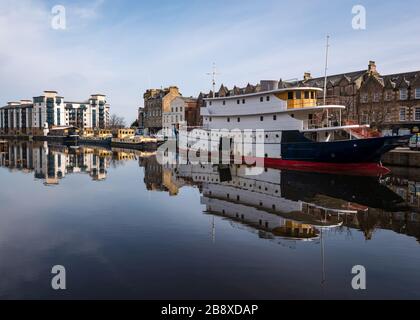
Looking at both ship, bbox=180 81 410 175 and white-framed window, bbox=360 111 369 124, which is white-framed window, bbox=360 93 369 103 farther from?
ship, bbox=180 81 410 175

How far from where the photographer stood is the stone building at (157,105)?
9594 centimetres

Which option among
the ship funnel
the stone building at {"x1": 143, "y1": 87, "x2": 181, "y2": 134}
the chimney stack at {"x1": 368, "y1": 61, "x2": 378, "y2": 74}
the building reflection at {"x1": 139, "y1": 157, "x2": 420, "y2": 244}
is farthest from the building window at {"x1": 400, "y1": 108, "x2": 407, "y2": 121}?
the stone building at {"x1": 143, "y1": 87, "x2": 181, "y2": 134}

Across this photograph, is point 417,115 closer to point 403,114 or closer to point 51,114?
point 403,114

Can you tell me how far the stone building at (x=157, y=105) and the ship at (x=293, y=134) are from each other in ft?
166

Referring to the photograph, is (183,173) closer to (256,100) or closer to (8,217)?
(256,100)

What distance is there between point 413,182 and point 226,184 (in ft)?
47.7

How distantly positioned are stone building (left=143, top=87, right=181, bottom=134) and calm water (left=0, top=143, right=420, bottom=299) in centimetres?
7227

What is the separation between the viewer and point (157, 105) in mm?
98562

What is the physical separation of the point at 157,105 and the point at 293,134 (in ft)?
225

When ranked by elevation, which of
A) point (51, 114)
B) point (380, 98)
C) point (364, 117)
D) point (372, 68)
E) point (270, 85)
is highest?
point (51, 114)

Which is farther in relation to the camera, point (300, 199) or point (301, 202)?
point (300, 199)

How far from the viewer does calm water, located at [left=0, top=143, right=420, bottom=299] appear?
9.34 m

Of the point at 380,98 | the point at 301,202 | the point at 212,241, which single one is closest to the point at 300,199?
the point at 301,202

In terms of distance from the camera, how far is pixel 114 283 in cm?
947
